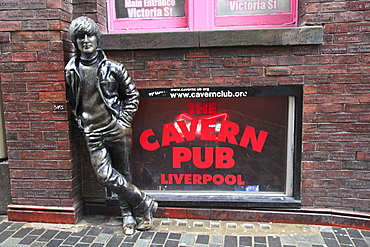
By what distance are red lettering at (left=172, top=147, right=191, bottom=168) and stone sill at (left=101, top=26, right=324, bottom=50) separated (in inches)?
54.3

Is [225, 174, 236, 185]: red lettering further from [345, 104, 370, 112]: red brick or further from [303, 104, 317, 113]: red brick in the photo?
[345, 104, 370, 112]: red brick

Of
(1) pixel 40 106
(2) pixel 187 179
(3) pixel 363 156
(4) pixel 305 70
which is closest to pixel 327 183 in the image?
(3) pixel 363 156

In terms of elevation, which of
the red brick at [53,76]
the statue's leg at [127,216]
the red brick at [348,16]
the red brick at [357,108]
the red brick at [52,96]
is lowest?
the statue's leg at [127,216]

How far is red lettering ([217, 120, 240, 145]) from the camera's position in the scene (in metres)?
4.16

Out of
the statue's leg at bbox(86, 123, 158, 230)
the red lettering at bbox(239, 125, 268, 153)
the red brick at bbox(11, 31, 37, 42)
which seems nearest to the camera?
the statue's leg at bbox(86, 123, 158, 230)

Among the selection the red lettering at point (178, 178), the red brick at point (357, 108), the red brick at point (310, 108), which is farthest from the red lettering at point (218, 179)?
the red brick at point (357, 108)

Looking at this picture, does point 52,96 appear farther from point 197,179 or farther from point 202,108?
point 197,179

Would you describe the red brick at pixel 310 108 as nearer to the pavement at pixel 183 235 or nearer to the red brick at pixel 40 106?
the pavement at pixel 183 235

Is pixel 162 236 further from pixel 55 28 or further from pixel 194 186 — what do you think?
pixel 55 28

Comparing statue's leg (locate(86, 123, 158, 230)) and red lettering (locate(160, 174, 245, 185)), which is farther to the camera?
red lettering (locate(160, 174, 245, 185))

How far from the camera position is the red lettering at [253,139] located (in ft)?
13.5

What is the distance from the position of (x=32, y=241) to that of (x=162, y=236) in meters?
1.49

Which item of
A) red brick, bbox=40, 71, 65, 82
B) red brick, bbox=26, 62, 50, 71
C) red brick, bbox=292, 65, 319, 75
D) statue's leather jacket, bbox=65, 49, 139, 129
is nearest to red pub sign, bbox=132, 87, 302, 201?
red brick, bbox=292, 65, 319, 75

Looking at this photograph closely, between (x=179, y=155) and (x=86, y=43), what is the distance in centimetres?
189
